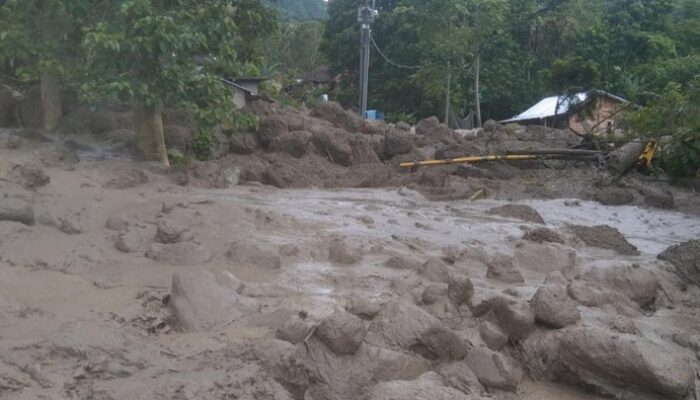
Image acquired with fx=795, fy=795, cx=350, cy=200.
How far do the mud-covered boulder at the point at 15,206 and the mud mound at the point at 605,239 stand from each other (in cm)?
592

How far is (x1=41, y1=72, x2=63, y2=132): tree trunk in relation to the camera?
449 inches

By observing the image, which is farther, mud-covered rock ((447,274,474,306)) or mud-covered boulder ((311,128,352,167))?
mud-covered boulder ((311,128,352,167))

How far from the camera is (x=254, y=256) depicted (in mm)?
6582

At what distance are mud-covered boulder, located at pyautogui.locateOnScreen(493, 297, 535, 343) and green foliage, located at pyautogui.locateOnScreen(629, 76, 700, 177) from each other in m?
7.60

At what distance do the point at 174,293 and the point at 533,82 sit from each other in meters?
30.8

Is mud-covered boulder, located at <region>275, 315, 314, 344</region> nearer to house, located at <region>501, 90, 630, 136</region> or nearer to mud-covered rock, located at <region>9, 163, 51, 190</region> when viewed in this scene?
mud-covered rock, located at <region>9, 163, 51, 190</region>

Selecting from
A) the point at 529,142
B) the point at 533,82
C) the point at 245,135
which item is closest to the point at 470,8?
the point at 533,82

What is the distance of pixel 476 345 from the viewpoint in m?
5.26

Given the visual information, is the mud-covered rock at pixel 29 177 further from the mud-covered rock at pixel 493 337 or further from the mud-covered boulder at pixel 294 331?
the mud-covered rock at pixel 493 337

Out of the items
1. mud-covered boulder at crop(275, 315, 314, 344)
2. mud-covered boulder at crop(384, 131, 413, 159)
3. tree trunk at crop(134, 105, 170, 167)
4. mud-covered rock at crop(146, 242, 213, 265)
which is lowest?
mud-covered boulder at crop(275, 315, 314, 344)

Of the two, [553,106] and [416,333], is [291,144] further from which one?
[553,106]

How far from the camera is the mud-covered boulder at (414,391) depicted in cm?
436

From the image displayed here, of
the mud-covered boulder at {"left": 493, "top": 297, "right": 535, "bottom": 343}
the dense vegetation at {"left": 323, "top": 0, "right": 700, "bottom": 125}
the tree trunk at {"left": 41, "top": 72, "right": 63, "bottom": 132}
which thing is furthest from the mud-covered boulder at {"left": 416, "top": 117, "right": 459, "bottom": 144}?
the mud-covered boulder at {"left": 493, "top": 297, "right": 535, "bottom": 343}

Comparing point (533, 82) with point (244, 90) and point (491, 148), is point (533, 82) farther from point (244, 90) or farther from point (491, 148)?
point (491, 148)
